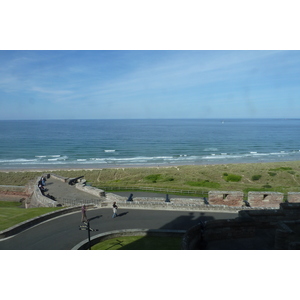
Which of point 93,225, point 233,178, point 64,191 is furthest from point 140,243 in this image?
point 233,178

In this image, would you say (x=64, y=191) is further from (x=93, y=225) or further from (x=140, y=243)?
(x=140, y=243)

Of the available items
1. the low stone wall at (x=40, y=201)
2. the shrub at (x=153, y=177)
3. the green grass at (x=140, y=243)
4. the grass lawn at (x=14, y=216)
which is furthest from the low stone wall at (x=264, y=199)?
the shrub at (x=153, y=177)

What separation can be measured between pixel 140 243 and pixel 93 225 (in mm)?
2798

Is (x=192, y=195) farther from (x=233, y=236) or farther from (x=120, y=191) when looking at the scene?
(x=233, y=236)

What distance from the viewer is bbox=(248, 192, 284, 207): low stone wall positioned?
13750 millimetres

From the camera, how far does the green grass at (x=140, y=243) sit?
9.45 meters

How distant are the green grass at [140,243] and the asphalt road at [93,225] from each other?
0.88m

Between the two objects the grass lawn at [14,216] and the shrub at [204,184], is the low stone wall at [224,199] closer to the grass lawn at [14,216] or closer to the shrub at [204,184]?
the grass lawn at [14,216]

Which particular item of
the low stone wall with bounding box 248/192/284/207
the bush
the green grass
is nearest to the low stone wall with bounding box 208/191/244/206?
the low stone wall with bounding box 248/192/284/207

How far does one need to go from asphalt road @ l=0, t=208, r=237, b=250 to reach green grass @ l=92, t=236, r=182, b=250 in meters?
0.88

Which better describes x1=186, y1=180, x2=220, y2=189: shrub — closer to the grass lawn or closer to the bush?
the bush

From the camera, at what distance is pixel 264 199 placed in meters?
13.9

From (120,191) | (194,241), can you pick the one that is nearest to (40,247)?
(194,241)

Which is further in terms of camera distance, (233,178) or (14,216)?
(233,178)
